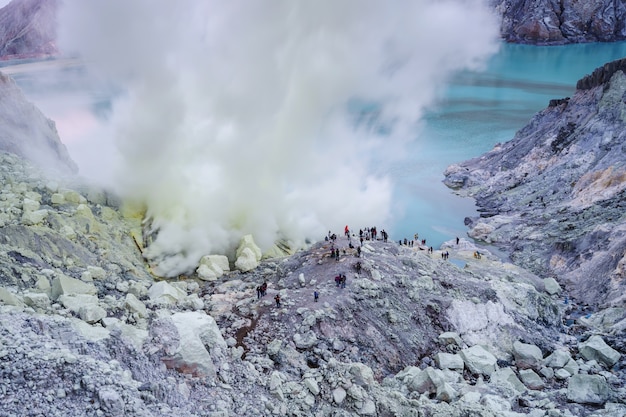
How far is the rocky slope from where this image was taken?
16.8 m

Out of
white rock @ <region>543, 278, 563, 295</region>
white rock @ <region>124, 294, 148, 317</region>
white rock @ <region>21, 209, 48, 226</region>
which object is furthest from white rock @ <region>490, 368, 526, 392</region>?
white rock @ <region>21, 209, 48, 226</region>

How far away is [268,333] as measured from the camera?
78.8ft

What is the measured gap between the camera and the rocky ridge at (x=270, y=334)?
55.1 ft

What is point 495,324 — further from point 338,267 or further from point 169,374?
point 169,374

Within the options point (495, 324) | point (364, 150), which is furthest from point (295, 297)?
point (364, 150)

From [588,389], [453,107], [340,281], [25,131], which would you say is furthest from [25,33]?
[588,389]

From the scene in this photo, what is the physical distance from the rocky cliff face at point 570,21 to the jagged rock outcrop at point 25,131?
19691 cm

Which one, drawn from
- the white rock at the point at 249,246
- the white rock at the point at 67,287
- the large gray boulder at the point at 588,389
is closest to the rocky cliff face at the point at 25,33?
the white rock at the point at 249,246

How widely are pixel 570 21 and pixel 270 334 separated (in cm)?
20864

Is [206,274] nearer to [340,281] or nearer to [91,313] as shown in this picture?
[340,281]

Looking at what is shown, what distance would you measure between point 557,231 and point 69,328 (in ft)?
145

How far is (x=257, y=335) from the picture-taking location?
78.4 ft

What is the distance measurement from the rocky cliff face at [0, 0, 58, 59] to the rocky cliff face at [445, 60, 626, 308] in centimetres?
15840

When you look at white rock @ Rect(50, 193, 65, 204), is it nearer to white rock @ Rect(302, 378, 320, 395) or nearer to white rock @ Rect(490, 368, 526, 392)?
white rock @ Rect(302, 378, 320, 395)
